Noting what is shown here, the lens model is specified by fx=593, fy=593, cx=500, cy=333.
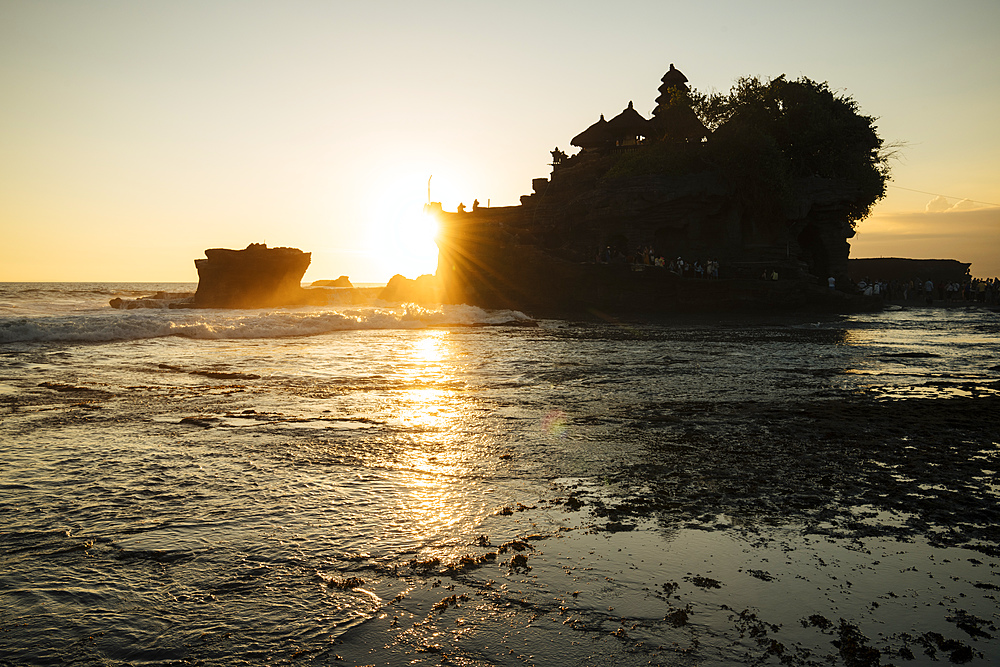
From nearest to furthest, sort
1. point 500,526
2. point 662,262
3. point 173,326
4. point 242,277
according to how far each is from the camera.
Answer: point 500,526, point 173,326, point 662,262, point 242,277

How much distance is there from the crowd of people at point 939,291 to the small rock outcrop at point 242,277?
150 feet

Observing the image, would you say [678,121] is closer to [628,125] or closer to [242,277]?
[628,125]

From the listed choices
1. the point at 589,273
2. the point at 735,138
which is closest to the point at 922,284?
the point at 735,138

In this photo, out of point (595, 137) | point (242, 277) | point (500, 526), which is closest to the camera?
point (500, 526)

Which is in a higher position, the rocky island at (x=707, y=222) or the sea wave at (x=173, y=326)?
the rocky island at (x=707, y=222)

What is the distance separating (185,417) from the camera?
20.5 feet

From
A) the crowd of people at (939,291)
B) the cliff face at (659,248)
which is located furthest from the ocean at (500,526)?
the crowd of people at (939,291)

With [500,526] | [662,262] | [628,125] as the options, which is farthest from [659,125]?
[500,526]

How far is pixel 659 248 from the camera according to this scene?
37.0 meters

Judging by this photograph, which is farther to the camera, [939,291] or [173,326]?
[939,291]

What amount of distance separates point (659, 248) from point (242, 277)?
34.5 m

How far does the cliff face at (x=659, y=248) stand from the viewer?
32.9 metres

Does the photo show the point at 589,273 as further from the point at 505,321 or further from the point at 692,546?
the point at 692,546

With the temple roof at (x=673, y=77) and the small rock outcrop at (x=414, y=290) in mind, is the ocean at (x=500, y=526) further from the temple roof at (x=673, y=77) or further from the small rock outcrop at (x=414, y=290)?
the temple roof at (x=673, y=77)
